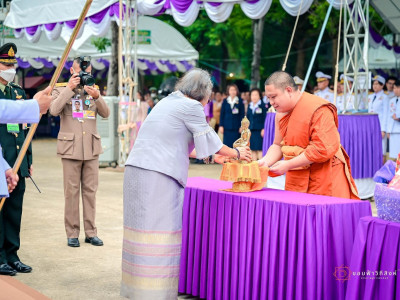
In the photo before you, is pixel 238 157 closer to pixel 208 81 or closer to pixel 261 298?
pixel 208 81

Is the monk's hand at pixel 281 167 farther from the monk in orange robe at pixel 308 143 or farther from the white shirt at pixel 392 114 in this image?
the white shirt at pixel 392 114

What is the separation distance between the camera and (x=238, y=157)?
4469 mm

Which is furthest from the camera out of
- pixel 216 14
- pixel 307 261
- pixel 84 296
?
pixel 216 14

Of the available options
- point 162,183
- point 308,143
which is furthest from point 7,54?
point 308,143

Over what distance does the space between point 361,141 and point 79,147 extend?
4.47 meters

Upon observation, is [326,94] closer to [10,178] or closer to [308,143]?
[308,143]

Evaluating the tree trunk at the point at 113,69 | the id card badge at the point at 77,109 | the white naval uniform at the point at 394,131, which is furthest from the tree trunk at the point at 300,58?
the id card badge at the point at 77,109

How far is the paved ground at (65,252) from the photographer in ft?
16.9

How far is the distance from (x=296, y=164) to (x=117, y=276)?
188 cm

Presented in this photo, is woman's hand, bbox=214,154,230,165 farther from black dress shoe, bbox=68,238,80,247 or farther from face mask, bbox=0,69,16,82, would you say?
black dress shoe, bbox=68,238,80,247

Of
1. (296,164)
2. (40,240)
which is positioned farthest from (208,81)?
(40,240)

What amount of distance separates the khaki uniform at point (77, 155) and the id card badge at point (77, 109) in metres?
0.03

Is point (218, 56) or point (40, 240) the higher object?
point (218, 56)

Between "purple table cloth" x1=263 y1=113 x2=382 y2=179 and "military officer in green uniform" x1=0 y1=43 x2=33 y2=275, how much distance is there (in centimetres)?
493
